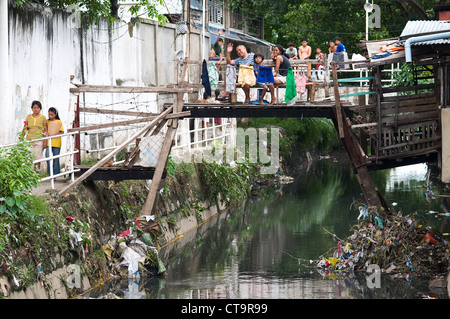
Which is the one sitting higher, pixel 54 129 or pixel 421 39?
pixel 421 39

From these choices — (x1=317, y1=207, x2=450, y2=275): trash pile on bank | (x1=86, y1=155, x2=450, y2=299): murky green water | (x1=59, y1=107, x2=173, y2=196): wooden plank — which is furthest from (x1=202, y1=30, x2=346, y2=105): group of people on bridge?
(x1=317, y1=207, x2=450, y2=275): trash pile on bank

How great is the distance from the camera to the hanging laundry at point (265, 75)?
56.7ft

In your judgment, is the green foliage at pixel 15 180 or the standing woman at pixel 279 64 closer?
the green foliage at pixel 15 180

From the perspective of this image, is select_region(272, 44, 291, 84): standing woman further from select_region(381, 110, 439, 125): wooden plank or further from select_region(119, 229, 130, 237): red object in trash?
select_region(119, 229, 130, 237): red object in trash

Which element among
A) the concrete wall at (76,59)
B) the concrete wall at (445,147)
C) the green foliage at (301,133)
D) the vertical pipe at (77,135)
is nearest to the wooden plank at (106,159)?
the vertical pipe at (77,135)

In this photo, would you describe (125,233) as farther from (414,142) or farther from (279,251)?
(414,142)

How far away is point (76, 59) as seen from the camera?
723 inches

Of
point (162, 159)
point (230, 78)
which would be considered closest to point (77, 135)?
point (162, 159)

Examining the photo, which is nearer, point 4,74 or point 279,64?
point 4,74

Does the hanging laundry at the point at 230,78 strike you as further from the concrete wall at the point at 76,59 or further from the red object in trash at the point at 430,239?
the red object in trash at the point at 430,239

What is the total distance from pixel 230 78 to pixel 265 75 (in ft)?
2.65

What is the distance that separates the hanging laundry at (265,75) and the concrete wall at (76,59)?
344 centimetres

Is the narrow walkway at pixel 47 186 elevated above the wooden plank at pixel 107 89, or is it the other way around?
the wooden plank at pixel 107 89

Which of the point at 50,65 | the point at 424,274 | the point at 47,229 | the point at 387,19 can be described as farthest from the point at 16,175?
the point at 387,19
